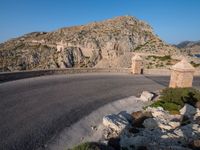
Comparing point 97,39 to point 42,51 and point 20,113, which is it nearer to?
point 42,51

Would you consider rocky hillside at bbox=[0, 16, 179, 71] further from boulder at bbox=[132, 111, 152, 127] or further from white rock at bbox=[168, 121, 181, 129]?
white rock at bbox=[168, 121, 181, 129]

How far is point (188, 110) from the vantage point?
13.8 metres

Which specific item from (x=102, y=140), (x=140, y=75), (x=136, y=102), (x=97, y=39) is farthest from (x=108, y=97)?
(x=97, y=39)

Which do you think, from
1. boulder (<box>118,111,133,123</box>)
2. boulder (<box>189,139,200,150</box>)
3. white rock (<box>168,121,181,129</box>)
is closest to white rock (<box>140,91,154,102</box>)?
boulder (<box>118,111,133,123</box>)

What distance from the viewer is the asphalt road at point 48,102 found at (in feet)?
31.6

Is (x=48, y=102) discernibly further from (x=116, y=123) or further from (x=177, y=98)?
(x=177, y=98)

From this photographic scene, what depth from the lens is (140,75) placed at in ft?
87.9

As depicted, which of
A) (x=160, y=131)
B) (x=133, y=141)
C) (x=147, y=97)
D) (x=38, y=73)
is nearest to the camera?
(x=133, y=141)

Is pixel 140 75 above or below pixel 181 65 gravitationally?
below

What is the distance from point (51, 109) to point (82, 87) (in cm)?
585

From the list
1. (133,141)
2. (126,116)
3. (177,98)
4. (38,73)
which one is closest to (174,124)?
(126,116)

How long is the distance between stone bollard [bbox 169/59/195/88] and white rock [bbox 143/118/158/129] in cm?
642

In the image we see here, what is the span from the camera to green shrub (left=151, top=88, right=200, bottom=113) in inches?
583

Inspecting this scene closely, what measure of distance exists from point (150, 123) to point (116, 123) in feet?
5.56
